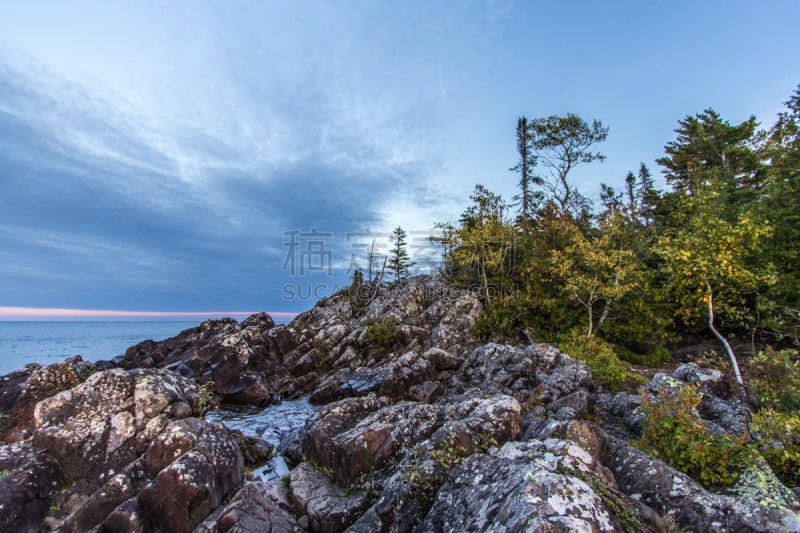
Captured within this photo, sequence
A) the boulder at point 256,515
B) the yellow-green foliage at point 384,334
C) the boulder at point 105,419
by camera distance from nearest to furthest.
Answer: the boulder at point 256,515, the boulder at point 105,419, the yellow-green foliage at point 384,334

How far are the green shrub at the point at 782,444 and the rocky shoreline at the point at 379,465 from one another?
0.80 m

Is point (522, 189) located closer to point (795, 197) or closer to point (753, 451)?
point (795, 197)

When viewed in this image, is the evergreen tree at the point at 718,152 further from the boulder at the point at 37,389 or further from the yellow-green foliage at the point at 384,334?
the boulder at the point at 37,389

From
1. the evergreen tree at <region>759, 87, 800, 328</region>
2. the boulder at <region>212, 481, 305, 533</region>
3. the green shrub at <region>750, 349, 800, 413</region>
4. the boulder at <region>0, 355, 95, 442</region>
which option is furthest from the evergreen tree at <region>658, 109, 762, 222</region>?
the boulder at <region>0, 355, 95, 442</region>

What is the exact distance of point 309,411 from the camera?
19.0 meters

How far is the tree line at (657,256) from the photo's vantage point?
1276 cm

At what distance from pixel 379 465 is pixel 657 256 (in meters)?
26.4

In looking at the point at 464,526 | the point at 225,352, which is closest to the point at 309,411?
the point at 225,352

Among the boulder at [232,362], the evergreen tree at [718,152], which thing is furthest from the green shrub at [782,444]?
the evergreen tree at [718,152]

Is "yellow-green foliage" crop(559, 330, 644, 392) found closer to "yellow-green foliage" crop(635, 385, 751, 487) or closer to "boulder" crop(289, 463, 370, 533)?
"yellow-green foliage" crop(635, 385, 751, 487)

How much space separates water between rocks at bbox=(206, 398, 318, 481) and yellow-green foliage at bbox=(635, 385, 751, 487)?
10651mm

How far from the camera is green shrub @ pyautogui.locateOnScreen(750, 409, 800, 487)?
617 centimetres

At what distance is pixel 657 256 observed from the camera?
24781 mm

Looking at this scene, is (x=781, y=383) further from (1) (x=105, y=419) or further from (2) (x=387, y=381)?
(1) (x=105, y=419)
